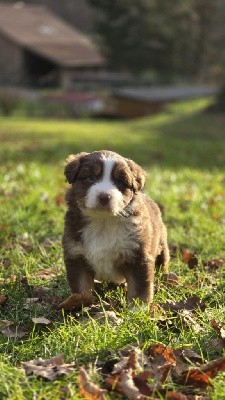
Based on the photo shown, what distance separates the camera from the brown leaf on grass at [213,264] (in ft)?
17.6

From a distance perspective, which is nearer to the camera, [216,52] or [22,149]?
[22,149]

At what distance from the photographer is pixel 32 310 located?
14.0 ft

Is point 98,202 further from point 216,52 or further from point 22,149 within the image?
point 216,52

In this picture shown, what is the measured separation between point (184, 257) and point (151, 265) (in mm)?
1408

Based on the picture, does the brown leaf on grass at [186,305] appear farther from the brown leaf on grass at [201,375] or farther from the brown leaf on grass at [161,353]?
the brown leaf on grass at [201,375]

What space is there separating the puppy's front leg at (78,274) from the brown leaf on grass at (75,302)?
6 cm

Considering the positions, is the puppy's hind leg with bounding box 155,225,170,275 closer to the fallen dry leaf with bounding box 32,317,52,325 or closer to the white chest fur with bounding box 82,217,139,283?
the white chest fur with bounding box 82,217,139,283

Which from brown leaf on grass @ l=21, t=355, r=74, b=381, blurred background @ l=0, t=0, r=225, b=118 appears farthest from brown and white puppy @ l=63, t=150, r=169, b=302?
blurred background @ l=0, t=0, r=225, b=118

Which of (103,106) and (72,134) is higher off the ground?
(72,134)

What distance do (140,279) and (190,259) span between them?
1418 millimetres

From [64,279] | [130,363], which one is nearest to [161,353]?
[130,363]

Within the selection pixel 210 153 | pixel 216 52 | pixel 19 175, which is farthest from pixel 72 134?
pixel 216 52

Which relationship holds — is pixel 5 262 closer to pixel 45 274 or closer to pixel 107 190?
pixel 45 274

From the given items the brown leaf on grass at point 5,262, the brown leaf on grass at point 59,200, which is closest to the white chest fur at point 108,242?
the brown leaf on grass at point 5,262
